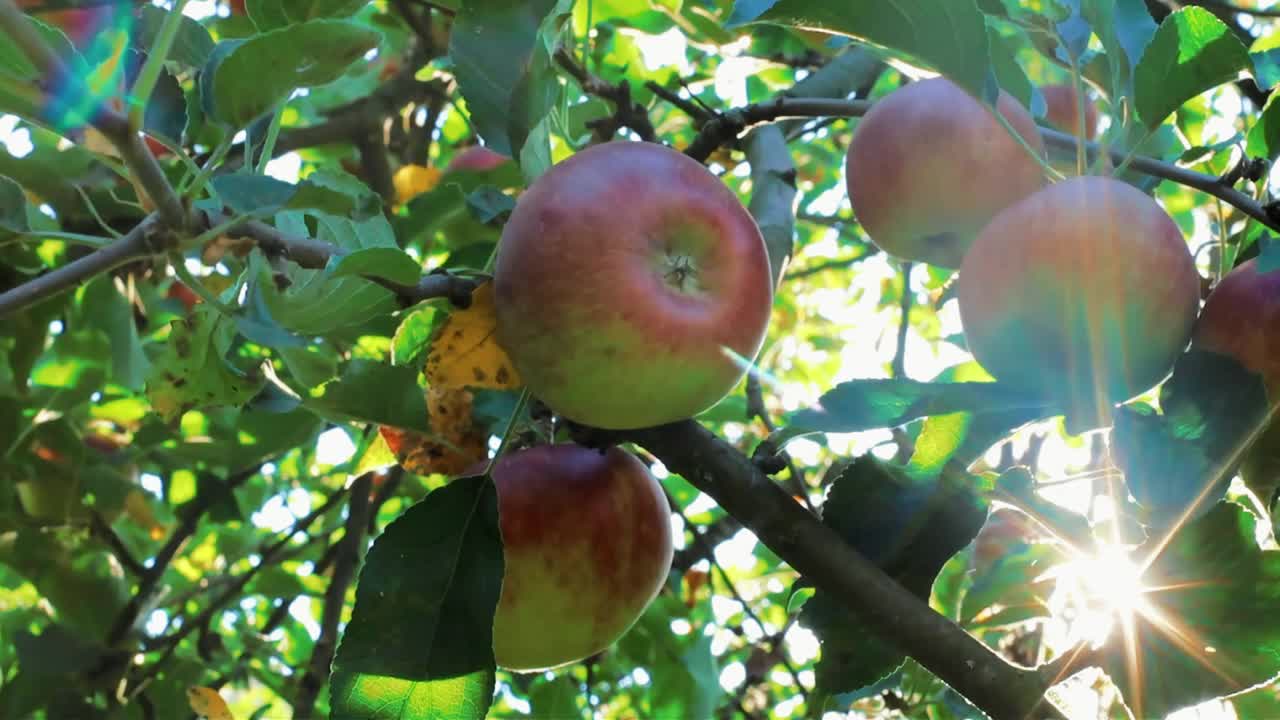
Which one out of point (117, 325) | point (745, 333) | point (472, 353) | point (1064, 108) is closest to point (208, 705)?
point (117, 325)

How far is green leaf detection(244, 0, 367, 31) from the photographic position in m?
0.96

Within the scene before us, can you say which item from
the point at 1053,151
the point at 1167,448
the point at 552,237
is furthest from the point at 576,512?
the point at 1053,151

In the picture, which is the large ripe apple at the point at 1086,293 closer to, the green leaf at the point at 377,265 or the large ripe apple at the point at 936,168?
the large ripe apple at the point at 936,168

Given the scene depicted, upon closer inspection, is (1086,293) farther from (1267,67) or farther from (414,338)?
(414,338)

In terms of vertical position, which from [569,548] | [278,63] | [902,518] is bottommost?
[569,548]

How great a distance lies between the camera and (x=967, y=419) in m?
0.82

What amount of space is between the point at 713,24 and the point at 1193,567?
0.99m

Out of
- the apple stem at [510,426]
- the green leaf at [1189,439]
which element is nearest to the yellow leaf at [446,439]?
the apple stem at [510,426]

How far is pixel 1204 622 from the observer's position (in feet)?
2.53

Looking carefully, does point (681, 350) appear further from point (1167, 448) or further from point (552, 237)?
point (1167, 448)

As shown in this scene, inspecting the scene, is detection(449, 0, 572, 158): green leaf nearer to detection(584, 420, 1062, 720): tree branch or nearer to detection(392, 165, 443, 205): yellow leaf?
detection(584, 420, 1062, 720): tree branch

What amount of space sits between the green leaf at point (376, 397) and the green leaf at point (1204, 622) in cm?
60

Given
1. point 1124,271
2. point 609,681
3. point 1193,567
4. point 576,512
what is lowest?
point 609,681

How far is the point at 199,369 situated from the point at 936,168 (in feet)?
2.39
